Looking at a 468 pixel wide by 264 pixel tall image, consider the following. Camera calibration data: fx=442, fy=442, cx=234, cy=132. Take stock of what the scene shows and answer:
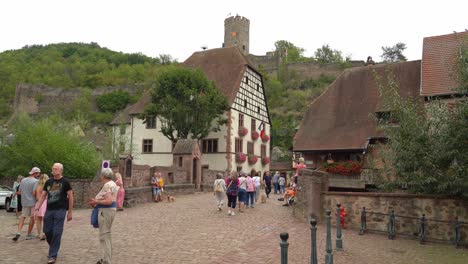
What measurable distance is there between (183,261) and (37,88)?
8826 centimetres

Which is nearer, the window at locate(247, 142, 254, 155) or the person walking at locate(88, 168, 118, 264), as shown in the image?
the person walking at locate(88, 168, 118, 264)

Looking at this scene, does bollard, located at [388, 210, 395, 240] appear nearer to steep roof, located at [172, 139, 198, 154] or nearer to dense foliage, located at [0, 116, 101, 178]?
dense foliage, located at [0, 116, 101, 178]

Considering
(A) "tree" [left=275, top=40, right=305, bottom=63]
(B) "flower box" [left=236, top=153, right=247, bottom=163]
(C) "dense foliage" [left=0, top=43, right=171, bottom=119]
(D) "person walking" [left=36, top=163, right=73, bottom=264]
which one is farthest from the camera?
(A) "tree" [left=275, top=40, right=305, bottom=63]

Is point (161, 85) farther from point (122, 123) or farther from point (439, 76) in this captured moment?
point (439, 76)

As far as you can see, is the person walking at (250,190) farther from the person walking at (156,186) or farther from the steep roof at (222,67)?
the steep roof at (222,67)

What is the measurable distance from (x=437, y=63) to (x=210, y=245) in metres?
18.1

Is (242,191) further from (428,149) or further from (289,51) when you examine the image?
(289,51)

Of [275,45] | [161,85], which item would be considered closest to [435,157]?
[161,85]

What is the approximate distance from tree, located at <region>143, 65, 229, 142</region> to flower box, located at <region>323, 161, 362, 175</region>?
14024 millimetres

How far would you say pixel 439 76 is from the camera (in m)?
21.9

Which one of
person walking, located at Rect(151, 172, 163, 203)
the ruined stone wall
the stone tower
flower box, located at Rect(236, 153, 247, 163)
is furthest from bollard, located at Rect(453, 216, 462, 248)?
the ruined stone wall

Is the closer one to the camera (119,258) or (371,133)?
(119,258)

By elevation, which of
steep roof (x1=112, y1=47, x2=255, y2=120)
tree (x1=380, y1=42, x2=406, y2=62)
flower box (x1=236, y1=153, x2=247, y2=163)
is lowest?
flower box (x1=236, y1=153, x2=247, y2=163)

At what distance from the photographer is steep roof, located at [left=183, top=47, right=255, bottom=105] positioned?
125 ft
